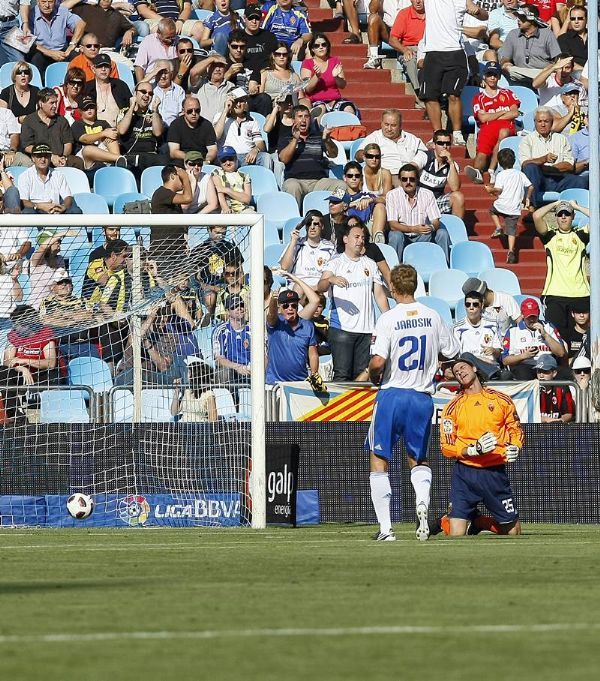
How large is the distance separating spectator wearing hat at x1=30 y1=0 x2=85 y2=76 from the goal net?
23.5 ft

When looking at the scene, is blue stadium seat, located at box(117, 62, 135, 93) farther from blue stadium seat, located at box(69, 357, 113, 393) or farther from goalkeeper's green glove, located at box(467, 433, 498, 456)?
goalkeeper's green glove, located at box(467, 433, 498, 456)

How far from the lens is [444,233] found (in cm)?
2094

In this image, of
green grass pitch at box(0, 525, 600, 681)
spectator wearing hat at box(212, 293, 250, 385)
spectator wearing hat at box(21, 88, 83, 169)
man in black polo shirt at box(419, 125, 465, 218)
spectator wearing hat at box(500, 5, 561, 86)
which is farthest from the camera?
spectator wearing hat at box(500, 5, 561, 86)

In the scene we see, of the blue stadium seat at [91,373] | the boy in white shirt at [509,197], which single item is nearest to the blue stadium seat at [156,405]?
the blue stadium seat at [91,373]

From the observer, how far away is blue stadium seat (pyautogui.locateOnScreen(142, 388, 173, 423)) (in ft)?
50.9

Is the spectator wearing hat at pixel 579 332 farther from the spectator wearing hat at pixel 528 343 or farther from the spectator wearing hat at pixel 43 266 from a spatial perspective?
the spectator wearing hat at pixel 43 266

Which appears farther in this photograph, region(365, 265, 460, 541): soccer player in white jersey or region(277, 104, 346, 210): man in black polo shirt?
region(277, 104, 346, 210): man in black polo shirt

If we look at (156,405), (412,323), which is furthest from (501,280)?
(412,323)

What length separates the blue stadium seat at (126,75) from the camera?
71.4 ft

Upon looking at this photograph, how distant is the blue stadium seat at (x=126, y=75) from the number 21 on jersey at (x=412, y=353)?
1105cm

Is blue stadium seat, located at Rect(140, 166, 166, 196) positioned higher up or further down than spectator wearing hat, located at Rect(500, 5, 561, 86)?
further down

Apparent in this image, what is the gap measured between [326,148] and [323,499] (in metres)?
7.50

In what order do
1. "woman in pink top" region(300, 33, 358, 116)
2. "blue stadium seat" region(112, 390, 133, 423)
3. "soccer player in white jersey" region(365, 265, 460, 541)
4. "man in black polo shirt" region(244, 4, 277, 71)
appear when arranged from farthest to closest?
"woman in pink top" region(300, 33, 358, 116)
"man in black polo shirt" region(244, 4, 277, 71)
"blue stadium seat" region(112, 390, 133, 423)
"soccer player in white jersey" region(365, 265, 460, 541)

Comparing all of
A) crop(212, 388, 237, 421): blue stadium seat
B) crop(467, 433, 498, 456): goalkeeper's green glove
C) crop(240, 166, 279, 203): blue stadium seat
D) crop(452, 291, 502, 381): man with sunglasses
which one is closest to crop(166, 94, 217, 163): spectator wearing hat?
crop(240, 166, 279, 203): blue stadium seat
